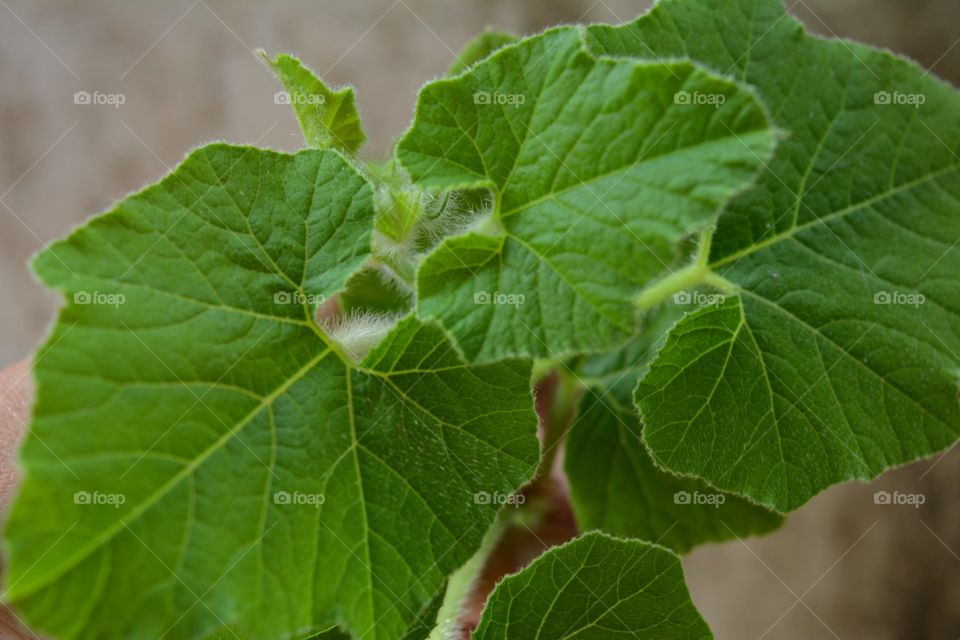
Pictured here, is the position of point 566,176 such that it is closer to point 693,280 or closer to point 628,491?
point 693,280

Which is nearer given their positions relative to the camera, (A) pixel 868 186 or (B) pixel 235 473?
(B) pixel 235 473

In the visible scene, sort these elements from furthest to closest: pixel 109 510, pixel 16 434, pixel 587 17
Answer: pixel 587 17, pixel 16 434, pixel 109 510

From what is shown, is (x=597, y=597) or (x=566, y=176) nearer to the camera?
(x=566, y=176)

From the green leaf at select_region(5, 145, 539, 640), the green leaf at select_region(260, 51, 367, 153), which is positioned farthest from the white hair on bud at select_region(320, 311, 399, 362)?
the green leaf at select_region(260, 51, 367, 153)

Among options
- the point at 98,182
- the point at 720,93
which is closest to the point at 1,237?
the point at 98,182

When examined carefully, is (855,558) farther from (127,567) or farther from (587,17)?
(127,567)

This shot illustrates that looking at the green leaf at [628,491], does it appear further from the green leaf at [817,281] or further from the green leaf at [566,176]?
the green leaf at [566,176]

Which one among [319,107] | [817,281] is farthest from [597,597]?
[319,107]
